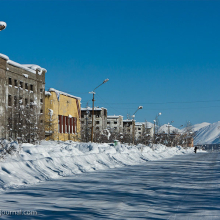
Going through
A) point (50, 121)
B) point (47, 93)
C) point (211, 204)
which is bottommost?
point (211, 204)

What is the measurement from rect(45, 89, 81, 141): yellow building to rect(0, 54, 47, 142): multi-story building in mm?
11551

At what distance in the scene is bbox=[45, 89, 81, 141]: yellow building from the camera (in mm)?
71000

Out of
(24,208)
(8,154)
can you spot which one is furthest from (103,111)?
(24,208)

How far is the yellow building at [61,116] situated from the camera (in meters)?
71.0

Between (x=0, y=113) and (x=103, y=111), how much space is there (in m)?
84.2

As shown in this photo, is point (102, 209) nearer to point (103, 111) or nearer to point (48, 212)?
point (48, 212)

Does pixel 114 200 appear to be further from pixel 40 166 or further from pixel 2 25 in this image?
pixel 2 25

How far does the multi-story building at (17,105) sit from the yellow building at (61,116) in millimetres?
11551

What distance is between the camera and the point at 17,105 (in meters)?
50.7

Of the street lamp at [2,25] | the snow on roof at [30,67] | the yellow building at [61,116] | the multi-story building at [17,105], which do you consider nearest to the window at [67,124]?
the yellow building at [61,116]

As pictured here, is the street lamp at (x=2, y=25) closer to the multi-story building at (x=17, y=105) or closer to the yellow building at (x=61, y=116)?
the multi-story building at (x=17, y=105)

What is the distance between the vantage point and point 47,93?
73062 mm

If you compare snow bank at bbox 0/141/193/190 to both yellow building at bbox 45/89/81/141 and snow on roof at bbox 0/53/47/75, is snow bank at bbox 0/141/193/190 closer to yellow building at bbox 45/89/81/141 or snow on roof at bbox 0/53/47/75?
snow on roof at bbox 0/53/47/75

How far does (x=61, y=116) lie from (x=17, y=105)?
94.9ft
